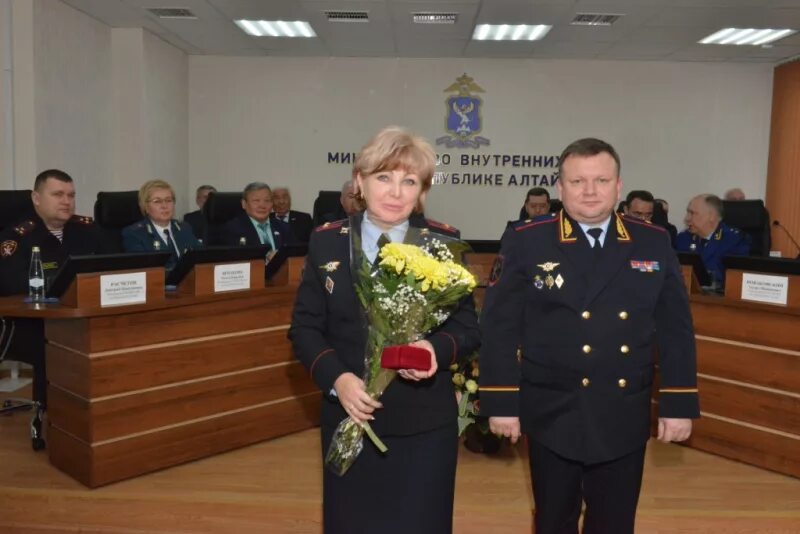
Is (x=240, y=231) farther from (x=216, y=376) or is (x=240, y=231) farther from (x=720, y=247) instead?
(x=720, y=247)

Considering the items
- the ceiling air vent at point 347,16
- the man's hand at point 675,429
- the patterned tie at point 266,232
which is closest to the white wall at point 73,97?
Result: the patterned tie at point 266,232

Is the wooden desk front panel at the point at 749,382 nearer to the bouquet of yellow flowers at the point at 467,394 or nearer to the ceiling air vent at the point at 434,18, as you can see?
the bouquet of yellow flowers at the point at 467,394

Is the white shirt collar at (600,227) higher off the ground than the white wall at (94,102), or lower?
lower

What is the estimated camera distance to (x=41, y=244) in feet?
13.7

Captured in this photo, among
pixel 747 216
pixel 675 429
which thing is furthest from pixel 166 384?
pixel 747 216

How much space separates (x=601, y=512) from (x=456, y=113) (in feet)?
26.8

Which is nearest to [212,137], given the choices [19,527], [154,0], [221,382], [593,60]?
[154,0]

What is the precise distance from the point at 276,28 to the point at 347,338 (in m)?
7.16

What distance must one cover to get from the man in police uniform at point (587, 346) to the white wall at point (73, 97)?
5.83 m

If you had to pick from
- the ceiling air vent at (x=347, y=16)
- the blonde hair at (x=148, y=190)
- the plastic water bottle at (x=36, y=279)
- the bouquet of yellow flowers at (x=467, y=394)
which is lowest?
the bouquet of yellow flowers at (x=467, y=394)

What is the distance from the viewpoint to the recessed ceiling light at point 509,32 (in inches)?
313

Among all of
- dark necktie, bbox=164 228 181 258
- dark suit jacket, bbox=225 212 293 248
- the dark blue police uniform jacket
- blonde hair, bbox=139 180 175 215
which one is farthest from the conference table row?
dark suit jacket, bbox=225 212 293 248

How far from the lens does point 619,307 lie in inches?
79.6

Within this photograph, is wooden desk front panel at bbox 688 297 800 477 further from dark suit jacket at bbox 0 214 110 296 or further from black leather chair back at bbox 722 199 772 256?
dark suit jacket at bbox 0 214 110 296
